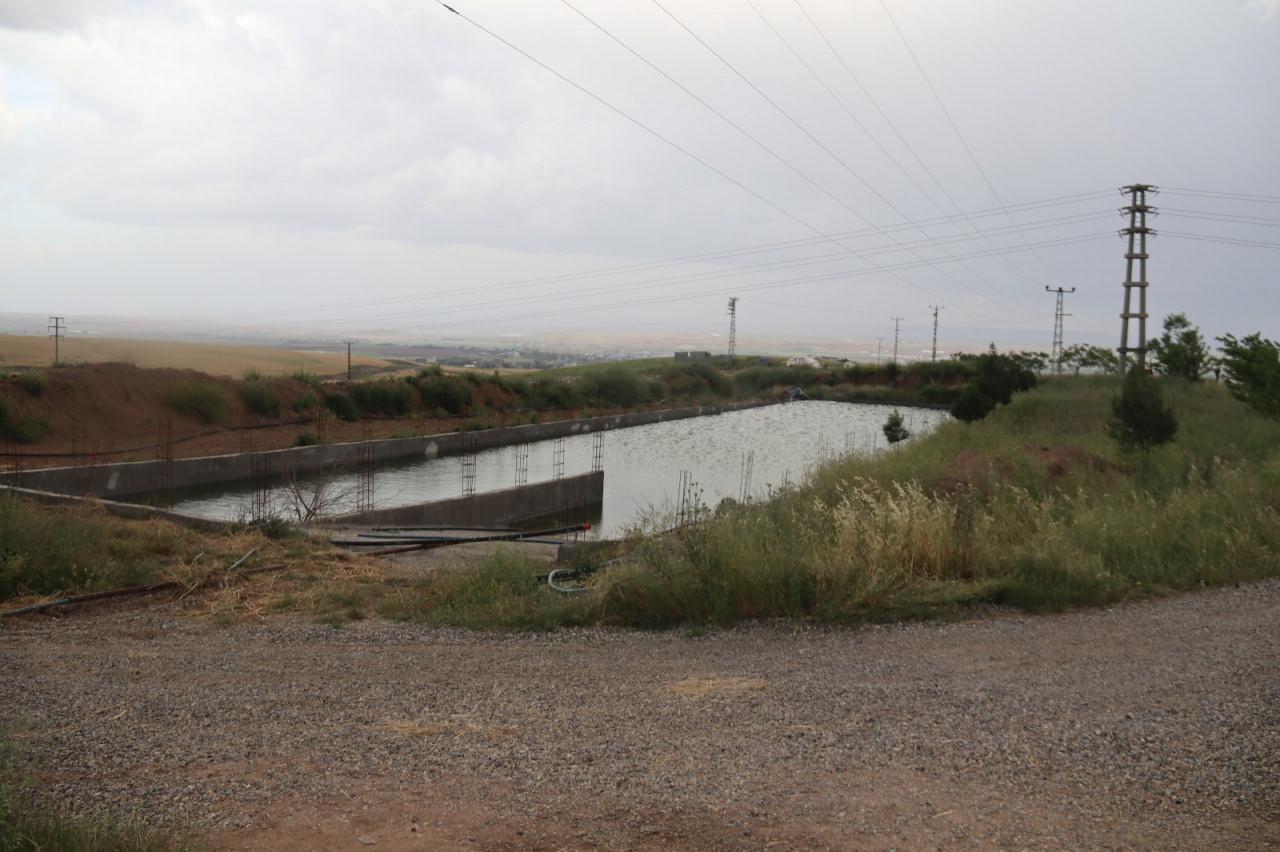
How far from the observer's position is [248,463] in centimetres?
2617

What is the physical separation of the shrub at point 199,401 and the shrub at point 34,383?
424 cm

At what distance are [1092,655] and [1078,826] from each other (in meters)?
2.84

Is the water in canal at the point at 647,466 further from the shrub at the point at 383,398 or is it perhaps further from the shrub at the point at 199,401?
the shrub at the point at 199,401

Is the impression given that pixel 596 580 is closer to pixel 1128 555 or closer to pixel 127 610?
pixel 127 610

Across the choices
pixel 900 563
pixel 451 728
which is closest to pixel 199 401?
pixel 900 563

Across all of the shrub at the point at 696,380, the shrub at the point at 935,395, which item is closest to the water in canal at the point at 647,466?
→ the shrub at the point at 696,380

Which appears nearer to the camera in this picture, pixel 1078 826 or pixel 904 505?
pixel 1078 826

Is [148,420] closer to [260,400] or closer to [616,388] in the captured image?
[260,400]

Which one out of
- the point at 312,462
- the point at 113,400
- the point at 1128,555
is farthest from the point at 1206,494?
the point at 113,400

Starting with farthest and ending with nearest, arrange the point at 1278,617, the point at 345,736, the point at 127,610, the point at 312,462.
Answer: the point at 312,462, the point at 127,610, the point at 1278,617, the point at 345,736

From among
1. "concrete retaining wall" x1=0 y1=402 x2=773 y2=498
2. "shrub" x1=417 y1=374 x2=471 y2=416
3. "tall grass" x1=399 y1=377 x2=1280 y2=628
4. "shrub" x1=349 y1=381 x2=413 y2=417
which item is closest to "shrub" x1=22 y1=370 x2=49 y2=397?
"concrete retaining wall" x1=0 y1=402 x2=773 y2=498

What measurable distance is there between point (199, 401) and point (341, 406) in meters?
6.84

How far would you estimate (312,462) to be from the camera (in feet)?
92.2

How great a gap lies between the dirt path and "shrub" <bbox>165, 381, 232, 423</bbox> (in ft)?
100.0
